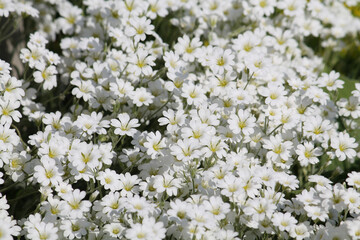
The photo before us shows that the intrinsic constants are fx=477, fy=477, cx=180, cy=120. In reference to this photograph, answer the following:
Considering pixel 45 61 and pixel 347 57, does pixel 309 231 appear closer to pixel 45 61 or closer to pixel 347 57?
pixel 45 61

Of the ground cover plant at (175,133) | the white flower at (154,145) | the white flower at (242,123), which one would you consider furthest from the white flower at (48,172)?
the white flower at (242,123)

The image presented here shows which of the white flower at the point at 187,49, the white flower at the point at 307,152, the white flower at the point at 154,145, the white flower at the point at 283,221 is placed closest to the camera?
the white flower at the point at 283,221

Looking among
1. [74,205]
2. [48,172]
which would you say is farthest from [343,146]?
[48,172]

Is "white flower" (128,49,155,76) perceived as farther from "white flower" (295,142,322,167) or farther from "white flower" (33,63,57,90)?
"white flower" (295,142,322,167)

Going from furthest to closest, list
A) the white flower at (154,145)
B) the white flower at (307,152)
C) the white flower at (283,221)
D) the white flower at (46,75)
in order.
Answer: the white flower at (46,75) < the white flower at (307,152) < the white flower at (154,145) < the white flower at (283,221)

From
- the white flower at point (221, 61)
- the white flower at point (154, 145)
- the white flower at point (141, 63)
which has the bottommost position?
the white flower at point (154, 145)

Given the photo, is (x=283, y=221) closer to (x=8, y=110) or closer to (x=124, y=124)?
(x=124, y=124)

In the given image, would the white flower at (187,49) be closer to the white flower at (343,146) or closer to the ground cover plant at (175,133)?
the ground cover plant at (175,133)

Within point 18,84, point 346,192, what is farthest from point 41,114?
point 346,192
